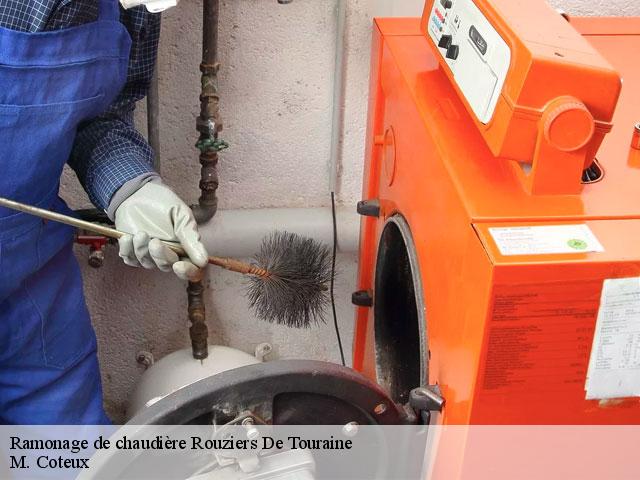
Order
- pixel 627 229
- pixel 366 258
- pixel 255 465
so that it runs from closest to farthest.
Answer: pixel 627 229
pixel 255 465
pixel 366 258

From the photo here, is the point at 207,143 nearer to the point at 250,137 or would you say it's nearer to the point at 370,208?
the point at 250,137

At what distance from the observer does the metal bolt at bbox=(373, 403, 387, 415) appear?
935mm

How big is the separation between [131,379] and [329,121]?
715 millimetres

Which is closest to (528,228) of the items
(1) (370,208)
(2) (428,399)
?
(2) (428,399)

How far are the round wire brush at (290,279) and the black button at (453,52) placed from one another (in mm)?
465

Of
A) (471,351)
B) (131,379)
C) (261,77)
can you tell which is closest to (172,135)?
(261,77)

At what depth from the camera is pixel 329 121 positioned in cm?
143

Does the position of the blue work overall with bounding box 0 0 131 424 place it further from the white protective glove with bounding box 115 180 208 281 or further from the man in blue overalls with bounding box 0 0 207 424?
the white protective glove with bounding box 115 180 208 281

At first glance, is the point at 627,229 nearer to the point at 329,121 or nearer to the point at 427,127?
the point at 427,127

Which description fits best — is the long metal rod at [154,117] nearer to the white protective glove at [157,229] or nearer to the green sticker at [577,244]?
the white protective glove at [157,229]

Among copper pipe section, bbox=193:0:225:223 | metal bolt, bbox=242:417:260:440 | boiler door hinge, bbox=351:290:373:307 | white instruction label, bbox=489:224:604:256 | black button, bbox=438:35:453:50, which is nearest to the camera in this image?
white instruction label, bbox=489:224:604:256

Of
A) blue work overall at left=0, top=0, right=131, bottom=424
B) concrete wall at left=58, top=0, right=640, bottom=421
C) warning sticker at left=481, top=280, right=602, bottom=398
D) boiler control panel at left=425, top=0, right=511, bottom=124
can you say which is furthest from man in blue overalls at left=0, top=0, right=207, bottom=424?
warning sticker at left=481, top=280, right=602, bottom=398

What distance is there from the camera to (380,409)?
0.94 metres

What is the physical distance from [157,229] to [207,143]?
0.75 ft
